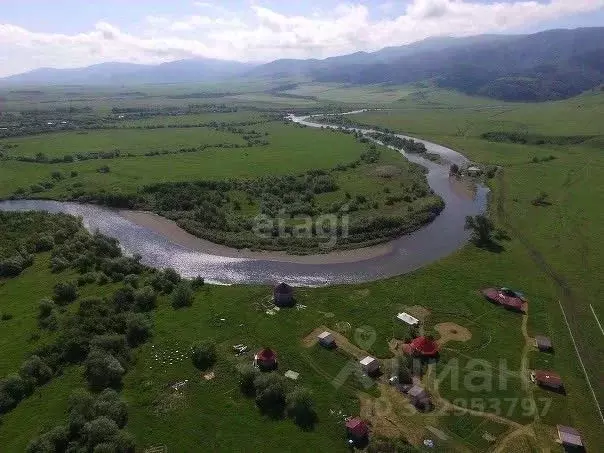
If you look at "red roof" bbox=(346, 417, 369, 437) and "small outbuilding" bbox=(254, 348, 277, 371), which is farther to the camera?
"small outbuilding" bbox=(254, 348, 277, 371)

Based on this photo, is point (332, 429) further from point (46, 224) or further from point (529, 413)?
point (46, 224)

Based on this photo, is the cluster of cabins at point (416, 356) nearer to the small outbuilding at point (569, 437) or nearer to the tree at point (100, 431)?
the small outbuilding at point (569, 437)

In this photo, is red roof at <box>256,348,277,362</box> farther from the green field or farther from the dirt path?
the dirt path

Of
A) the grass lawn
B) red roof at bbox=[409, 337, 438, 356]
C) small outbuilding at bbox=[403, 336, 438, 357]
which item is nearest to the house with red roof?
small outbuilding at bbox=[403, 336, 438, 357]

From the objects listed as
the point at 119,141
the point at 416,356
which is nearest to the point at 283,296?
the point at 416,356

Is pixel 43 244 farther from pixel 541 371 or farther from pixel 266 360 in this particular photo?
pixel 541 371

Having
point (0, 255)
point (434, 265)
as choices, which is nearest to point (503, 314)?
point (434, 265)
